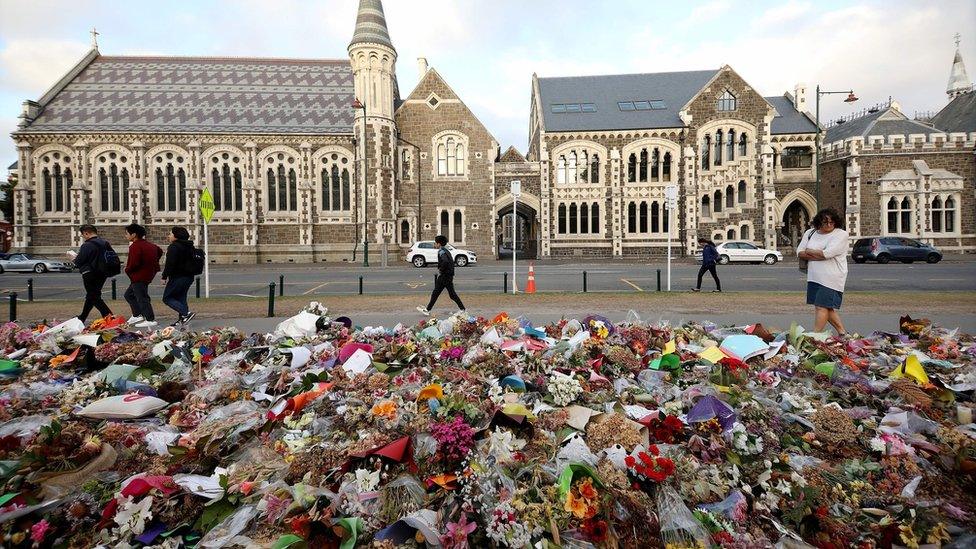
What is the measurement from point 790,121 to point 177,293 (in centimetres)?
4434

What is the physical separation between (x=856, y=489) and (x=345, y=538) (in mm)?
2847

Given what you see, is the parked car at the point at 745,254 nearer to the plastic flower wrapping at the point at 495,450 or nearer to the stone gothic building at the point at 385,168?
the stone gothic building at the point at 385,168

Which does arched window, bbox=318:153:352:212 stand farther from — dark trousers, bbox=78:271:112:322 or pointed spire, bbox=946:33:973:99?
pointed spire, bbox=946:33:973:99

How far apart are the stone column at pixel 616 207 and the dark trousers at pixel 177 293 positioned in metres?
31.5

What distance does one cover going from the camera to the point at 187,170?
36.2 metres

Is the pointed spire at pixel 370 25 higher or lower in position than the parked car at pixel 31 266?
higher

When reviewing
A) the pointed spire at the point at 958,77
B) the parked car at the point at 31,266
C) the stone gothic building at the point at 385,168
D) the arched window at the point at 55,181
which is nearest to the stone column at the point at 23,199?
the stone gothic building at the point at 385,168

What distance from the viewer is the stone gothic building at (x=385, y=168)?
3541 centimetres

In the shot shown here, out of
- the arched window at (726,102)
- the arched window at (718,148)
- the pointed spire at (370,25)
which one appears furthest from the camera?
the arched window at (718,148)

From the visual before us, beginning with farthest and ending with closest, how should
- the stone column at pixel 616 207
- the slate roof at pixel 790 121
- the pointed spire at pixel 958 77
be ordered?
the pointed spire at pixel 958 77 → the slate roof at pixel 790 121 → the stone column at pixel 616 207

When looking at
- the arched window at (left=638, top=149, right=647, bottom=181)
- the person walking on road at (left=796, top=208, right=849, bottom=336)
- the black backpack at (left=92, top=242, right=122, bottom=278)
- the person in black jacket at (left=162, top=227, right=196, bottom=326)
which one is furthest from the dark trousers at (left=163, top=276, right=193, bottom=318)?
the arched window at (left=638, top=149, right=647, bottom=181)

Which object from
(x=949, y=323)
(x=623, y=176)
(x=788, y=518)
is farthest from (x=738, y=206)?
(x=788, y=518)

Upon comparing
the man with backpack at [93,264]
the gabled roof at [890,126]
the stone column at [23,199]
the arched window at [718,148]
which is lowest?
the man with backpack at [93,264]

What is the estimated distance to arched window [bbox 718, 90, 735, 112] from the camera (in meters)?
36.1
